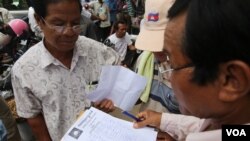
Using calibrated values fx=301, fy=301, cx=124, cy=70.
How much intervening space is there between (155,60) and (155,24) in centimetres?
25

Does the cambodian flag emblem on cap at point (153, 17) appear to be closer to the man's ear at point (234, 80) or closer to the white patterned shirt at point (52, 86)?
the white patterned shirt at point (52, 86)

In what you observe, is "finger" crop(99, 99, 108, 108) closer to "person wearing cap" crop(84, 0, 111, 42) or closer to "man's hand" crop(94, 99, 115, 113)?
"man's hand" crop(94, 99, 115, 113)

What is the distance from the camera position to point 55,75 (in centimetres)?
160

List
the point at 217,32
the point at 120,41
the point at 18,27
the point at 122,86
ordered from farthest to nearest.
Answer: the point at 120,41 < the point at 18,27 < the point at 122,86 < the point at 217,32

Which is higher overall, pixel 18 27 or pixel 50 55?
pixel 50 55

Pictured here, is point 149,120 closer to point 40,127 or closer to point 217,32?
point 40,127

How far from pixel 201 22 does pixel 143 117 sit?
815mm

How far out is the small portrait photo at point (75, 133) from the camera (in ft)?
4.05

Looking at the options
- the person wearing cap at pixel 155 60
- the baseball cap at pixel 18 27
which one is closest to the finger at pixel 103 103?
the person wearing cap at pixel 155 60

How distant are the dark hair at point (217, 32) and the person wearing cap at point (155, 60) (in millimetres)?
787

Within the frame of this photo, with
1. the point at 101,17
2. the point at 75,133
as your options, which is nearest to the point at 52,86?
the point at 75,133

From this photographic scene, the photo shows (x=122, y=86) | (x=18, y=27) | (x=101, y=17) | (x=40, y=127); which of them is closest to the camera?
(x=122, y=86)

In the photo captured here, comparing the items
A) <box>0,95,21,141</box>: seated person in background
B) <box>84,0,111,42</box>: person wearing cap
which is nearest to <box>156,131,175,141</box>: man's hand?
<box>0,95,21,141</box>: seated person in background

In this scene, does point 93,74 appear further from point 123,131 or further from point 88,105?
point 123,131
